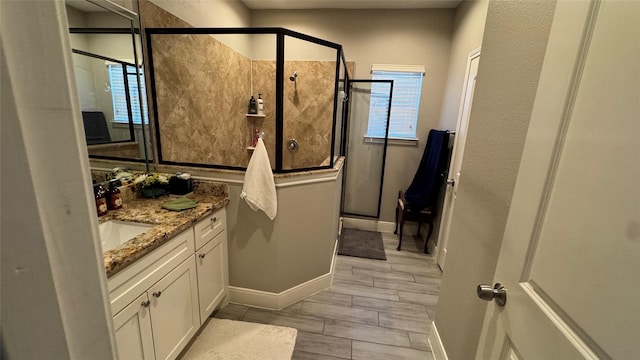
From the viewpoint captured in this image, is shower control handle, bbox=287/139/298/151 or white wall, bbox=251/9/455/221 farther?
white wall, bbox=251/9/455/221

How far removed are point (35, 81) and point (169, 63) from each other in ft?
6.84

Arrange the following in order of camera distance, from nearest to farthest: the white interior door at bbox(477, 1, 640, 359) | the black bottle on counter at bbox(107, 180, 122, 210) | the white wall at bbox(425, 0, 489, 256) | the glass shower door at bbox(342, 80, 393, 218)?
the white interior door at bbox(477, 1, 640, 359), the black bottle on counter at bbox(107, 180, 122, 210), the white wall at bbox(425, 0, 489, 256), the glass shower door at bbox(342, 80, 393, 218)

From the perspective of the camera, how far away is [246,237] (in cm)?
201

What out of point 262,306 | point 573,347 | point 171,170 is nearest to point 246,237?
point 262,306

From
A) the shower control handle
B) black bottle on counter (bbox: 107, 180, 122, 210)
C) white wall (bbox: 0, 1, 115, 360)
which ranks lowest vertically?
black bottle on counter (bbox: 107, 180, 122, 210)

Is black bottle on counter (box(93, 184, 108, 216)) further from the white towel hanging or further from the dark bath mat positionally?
the dark bath mat

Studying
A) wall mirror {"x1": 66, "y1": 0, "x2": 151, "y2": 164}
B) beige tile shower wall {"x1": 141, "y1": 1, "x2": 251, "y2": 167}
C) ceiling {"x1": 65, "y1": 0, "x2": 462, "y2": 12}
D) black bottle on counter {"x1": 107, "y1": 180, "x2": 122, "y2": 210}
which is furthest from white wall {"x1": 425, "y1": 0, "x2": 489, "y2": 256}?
black bottle on counter {"x1": 107, "y1": 180, "x2": 122, "y2": 210}

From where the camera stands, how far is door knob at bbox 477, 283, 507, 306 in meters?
0.80

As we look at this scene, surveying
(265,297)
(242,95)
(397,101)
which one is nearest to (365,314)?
(265,297)

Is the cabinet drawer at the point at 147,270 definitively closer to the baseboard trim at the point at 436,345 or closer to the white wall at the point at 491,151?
the white wall at the point at 491,151

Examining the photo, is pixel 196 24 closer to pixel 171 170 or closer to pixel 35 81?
pixel 171 170

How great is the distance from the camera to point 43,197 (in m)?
0.29

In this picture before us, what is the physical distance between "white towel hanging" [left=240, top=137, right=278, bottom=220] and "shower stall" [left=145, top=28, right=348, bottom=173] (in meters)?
0.12

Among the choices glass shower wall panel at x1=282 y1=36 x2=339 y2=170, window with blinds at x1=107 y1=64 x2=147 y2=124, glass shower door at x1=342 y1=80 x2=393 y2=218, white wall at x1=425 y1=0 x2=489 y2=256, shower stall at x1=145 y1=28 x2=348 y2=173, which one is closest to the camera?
window with blinds at x1=107 y1=64 x2=147 y2=124
